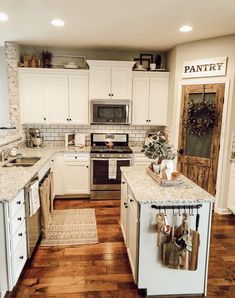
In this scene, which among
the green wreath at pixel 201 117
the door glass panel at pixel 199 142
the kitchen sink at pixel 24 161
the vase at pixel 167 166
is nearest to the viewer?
the vase at pixel 167 166

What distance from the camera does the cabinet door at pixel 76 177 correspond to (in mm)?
4543

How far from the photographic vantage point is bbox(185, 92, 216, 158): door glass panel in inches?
161

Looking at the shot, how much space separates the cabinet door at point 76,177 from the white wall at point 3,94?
1514mm

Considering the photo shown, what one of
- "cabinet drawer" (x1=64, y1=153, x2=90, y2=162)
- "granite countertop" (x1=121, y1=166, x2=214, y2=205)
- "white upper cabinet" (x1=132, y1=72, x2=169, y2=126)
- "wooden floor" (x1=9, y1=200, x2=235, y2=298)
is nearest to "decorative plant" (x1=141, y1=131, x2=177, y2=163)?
"granite countertop" (x1=121, y1=166, x2=214, y2=205)

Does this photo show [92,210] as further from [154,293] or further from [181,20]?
[181,20]

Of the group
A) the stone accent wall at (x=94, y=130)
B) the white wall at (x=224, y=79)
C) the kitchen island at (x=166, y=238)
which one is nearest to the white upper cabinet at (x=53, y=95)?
the stone accent wall at (x=94, y=130)

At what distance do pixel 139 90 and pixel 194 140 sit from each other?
143 cm

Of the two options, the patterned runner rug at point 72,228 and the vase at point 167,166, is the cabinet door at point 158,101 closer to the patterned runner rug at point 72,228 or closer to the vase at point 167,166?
the patterned runner rug at point 72,228

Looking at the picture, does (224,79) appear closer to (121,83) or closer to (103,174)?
(121,83)

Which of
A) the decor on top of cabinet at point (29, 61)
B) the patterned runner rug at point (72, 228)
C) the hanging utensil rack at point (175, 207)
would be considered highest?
the decor on top of cabinet at point (29, 61)

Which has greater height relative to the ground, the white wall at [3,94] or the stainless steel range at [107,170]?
the white wall at [3,94]

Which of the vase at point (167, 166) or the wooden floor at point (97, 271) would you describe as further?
the vase at point (167, 166)

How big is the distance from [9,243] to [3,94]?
3461mm

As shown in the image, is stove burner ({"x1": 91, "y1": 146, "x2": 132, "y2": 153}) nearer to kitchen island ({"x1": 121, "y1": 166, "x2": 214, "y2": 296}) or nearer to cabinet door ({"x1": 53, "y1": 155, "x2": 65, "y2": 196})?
cabinet door ({"x1": 53, "y1": 155, "x2": 65, "y2": 196})
